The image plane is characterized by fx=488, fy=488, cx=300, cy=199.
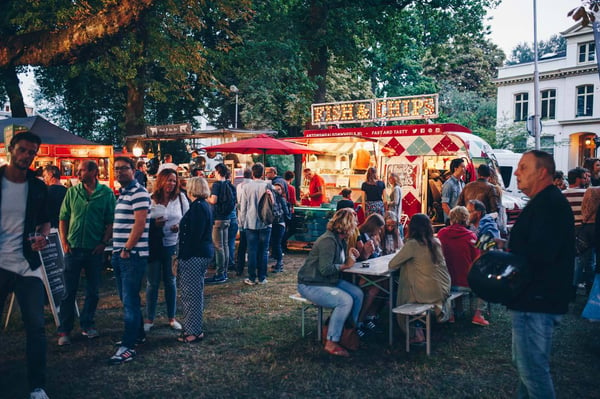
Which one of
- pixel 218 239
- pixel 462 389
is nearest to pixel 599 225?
pixel 462 389

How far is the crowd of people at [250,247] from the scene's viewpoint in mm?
2887

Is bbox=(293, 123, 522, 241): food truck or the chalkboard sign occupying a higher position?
bbox=(293, 123, 522, 241): food truck

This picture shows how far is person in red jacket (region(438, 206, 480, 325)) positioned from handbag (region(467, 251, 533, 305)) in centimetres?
296

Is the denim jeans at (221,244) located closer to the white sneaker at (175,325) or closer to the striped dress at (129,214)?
the white sneaker at (175,325)

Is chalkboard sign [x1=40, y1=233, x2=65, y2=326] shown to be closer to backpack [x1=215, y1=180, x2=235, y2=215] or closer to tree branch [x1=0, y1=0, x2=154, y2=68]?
tree branch [x1=0, y1=0, x2=154, y2=68]

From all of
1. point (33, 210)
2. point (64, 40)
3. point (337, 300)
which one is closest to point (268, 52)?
point (64, 40)

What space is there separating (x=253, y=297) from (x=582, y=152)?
33373 mm

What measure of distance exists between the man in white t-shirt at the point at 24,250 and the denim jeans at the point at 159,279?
168 centimetres

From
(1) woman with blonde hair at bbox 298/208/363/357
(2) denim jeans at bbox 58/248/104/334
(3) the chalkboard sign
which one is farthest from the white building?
(2) denim jeans at bbox 58/248/104/334

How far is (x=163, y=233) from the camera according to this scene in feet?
18.0

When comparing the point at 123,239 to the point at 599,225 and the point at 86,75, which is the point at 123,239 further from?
the point at 86,75

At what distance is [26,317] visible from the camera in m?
3.75

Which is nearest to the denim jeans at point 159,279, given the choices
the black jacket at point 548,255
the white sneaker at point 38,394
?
the white sneaker at point 38,394

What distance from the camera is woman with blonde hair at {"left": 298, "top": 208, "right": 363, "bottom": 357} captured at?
502cm
